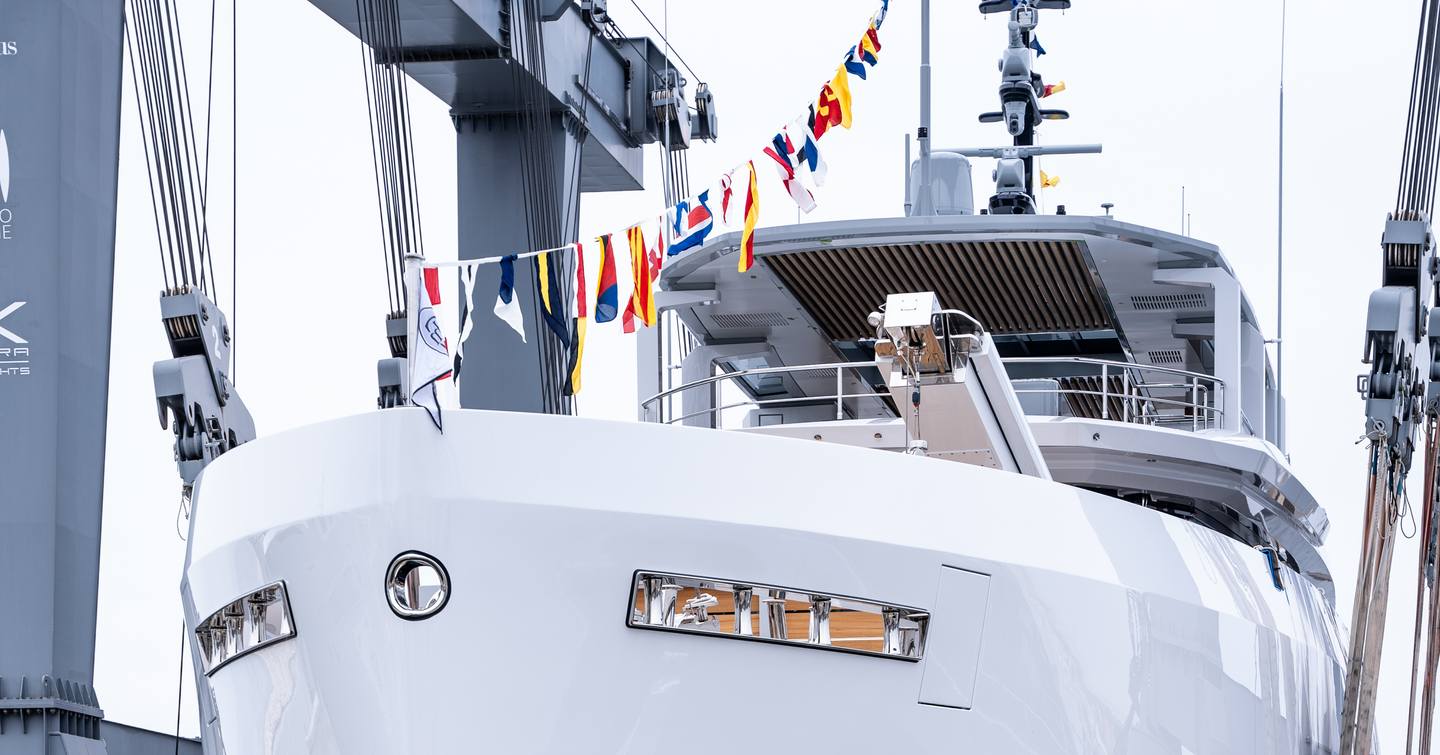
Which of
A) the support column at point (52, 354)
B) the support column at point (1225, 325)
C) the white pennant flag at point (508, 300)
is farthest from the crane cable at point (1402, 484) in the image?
the support column at point (52, 354)

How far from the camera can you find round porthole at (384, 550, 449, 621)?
699 cm

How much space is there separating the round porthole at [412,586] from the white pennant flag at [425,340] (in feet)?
1.70

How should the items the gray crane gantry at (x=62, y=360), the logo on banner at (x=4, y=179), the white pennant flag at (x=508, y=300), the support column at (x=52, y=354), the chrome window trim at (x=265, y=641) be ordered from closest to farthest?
the chrome window trim at (x=265, y=641)
the white pennant flag at (x=508, y=300)
the gray crane gantry at (x=62, y=360)
the support column at (x=52, y=354)
the logo on banner at (x=4, y=179)

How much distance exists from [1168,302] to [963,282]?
126cm

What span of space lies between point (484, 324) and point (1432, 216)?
9257 mm

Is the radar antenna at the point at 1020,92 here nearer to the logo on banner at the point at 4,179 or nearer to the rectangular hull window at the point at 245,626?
the logo on banner at the point at 4,179

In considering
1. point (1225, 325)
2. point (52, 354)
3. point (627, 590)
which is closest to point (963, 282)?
point (1225, 325)

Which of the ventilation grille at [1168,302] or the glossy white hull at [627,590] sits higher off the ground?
the ventilation grille at [1168,302]

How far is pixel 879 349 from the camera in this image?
835 cm

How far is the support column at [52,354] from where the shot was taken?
1090 centimetres

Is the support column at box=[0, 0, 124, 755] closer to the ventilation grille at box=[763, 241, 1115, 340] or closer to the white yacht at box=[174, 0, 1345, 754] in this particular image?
the white yacht at box=[174, 0, 1345, 754]

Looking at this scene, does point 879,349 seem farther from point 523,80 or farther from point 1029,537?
point 523,80

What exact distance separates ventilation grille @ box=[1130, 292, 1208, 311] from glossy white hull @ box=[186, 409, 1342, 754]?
374cm

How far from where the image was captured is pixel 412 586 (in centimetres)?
711
